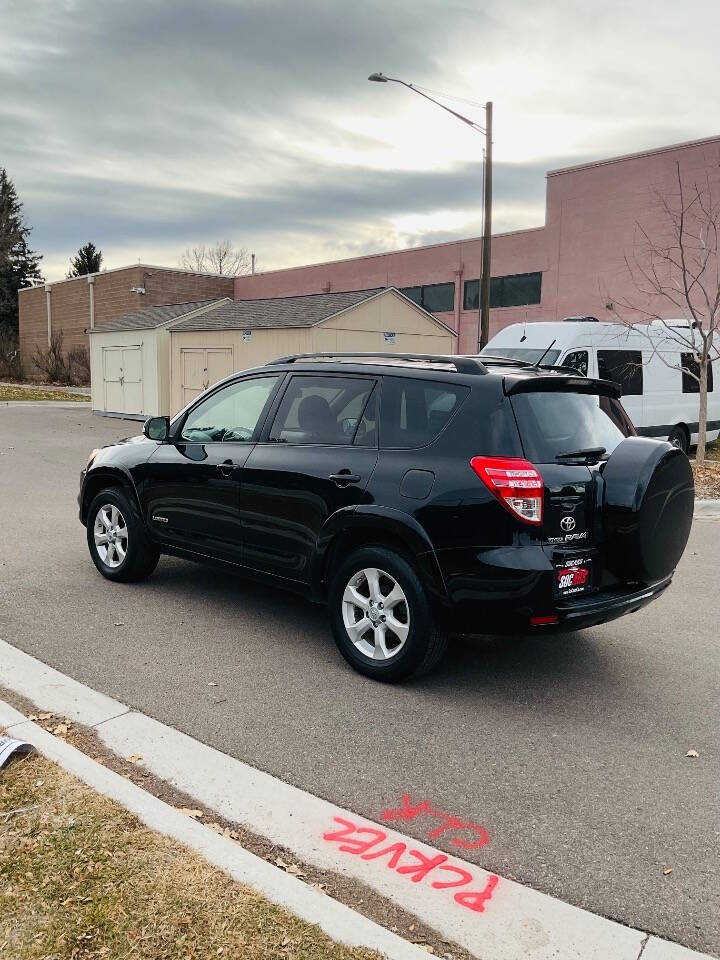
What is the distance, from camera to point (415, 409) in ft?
15.6

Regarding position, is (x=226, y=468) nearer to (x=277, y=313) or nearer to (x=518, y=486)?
(x=518, y=486)

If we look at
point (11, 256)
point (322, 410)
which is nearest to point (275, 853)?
point (322, 410)

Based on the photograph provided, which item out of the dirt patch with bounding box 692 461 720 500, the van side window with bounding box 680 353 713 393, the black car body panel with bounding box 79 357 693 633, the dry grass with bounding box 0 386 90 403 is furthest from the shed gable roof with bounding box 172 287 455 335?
the black car body panel with bounding box 79 357 693 633

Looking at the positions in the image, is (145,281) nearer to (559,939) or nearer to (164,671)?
(164,671)

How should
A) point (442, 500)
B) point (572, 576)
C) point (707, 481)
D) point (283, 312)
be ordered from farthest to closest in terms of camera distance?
point (283, 312)
point (707, 481)
point (442, 500)
point (572, 576)

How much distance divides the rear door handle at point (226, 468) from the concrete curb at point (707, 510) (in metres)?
6.94

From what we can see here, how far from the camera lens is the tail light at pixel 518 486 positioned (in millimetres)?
4188

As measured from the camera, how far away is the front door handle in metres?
4.82

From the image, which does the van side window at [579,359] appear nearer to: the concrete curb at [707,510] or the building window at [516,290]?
the concrete curb at [707,510]

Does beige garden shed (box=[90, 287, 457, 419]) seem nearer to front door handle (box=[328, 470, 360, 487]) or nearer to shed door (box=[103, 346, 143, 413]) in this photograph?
shed door (box=[103, 346, 143, 413])

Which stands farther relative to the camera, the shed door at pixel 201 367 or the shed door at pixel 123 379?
the shed door at pixel 123 379

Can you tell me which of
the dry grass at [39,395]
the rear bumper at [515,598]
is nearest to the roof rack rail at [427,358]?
the rear bumper at [515,598]

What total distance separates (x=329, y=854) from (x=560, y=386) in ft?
Result: 8.99

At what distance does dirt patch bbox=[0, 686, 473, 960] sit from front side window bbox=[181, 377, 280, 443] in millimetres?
2312
